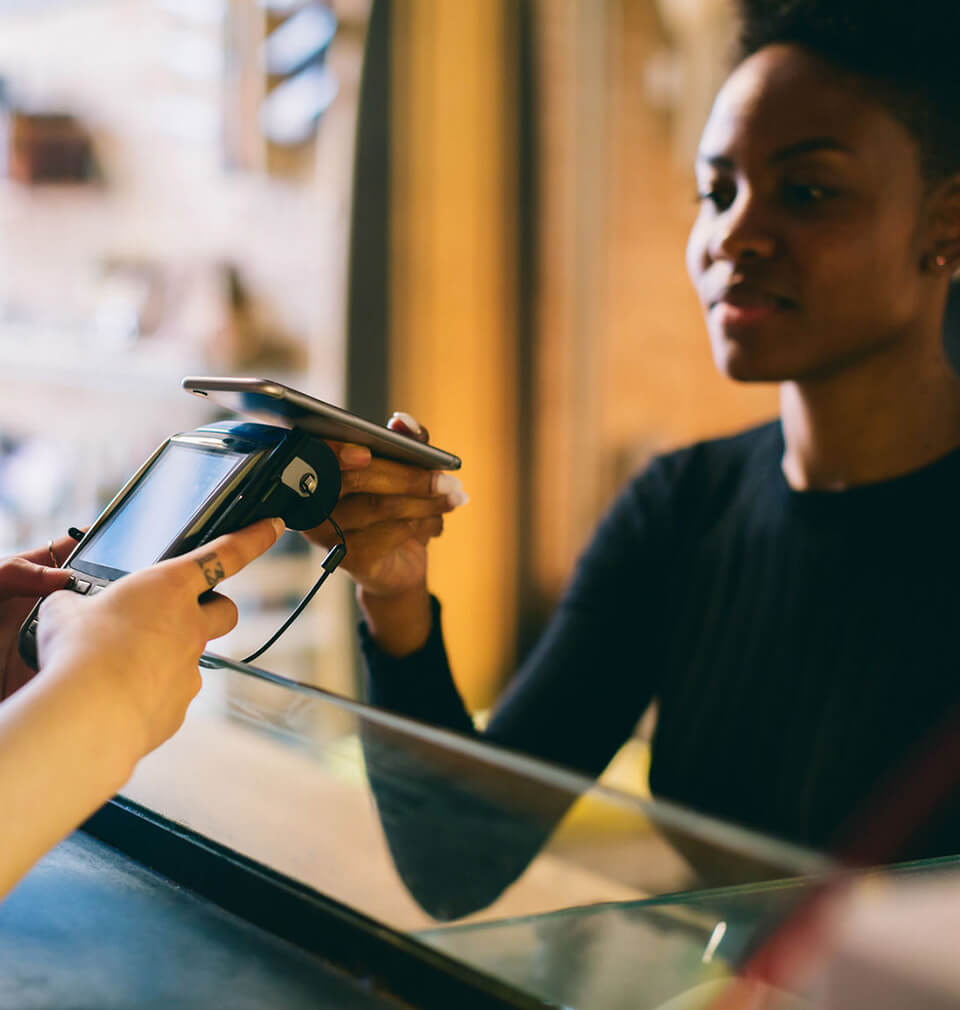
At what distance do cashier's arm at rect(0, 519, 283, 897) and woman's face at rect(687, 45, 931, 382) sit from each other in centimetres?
53

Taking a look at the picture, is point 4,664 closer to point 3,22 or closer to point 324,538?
point 324,538

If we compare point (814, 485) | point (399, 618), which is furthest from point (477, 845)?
point (814, 485)

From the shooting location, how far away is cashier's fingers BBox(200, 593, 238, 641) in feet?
1.29

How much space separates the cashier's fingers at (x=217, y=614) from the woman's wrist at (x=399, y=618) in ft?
1.24

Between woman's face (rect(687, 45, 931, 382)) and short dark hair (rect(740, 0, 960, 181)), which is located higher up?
short dark hair (rect(740, 0, 960, 181))

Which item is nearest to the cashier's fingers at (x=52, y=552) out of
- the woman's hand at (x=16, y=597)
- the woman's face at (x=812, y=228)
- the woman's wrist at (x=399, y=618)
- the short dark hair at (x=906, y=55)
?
the woman's hand at (x=16, y=597)

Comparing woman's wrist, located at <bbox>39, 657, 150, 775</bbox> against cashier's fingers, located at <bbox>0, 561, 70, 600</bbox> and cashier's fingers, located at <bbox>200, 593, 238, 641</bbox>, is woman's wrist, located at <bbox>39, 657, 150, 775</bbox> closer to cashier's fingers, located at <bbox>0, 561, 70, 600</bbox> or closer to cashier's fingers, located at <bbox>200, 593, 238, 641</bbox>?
cashier's fingers, located at <bbox>200, 593, 238, 641</bbox>

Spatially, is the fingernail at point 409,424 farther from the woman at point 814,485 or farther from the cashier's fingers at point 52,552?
the cashier's fingers at point 52,552

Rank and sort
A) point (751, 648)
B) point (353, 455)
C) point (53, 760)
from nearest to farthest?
point (53, 760) → point (353, 455) → point (751, 648)

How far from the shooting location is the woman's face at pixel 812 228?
2.51ft

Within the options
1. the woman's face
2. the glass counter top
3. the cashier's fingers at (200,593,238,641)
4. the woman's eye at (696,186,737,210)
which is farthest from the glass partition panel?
the woman's eye at (696,186,737,210)

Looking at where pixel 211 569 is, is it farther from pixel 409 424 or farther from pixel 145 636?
pixel 409 424

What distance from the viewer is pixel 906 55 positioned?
0.77 meters

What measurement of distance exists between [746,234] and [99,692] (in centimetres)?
64
